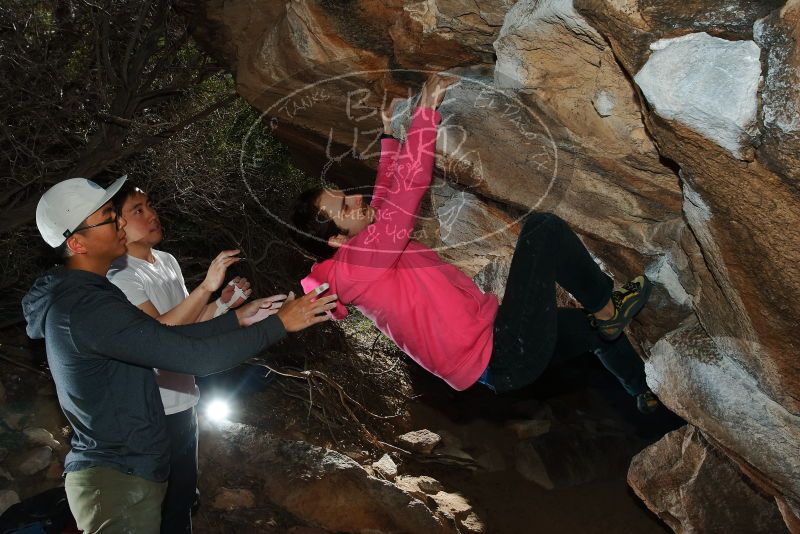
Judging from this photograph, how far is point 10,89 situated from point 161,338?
3.81m

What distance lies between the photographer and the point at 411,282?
2.59m

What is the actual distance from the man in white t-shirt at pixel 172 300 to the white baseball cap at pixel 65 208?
513mm

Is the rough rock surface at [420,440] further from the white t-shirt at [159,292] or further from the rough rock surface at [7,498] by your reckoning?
the white t-shirt at [159,292]

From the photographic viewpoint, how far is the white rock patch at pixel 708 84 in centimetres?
199

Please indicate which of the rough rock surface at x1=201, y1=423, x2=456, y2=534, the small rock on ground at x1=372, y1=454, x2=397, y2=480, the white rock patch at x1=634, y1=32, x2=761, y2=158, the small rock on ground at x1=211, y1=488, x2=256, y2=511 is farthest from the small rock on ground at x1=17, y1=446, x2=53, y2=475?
the white rock patch at x1=634, y1=32, x2=761, y2=158

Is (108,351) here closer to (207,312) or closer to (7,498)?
(207,312)

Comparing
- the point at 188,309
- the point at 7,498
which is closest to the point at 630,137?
the point at 188,309

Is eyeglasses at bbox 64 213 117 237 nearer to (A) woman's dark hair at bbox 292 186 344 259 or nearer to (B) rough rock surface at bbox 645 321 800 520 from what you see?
(A) woman's dark hair at bbox 292 186 344 259

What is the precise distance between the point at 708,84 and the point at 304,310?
151 cm

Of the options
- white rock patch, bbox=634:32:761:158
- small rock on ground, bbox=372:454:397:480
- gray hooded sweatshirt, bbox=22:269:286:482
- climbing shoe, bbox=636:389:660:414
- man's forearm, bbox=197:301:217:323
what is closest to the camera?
white rock patch, bbox=634:32:761:158

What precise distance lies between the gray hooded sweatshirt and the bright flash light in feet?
9.39

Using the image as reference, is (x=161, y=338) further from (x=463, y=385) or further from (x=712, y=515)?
(x=712, y=515)

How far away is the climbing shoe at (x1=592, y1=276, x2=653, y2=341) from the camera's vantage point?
2896mm

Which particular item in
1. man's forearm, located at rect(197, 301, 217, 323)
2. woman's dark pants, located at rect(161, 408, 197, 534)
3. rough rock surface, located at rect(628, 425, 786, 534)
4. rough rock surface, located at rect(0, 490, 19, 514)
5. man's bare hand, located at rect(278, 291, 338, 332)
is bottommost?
rough rock surface, located at rect(0, 490, 19, 514)
